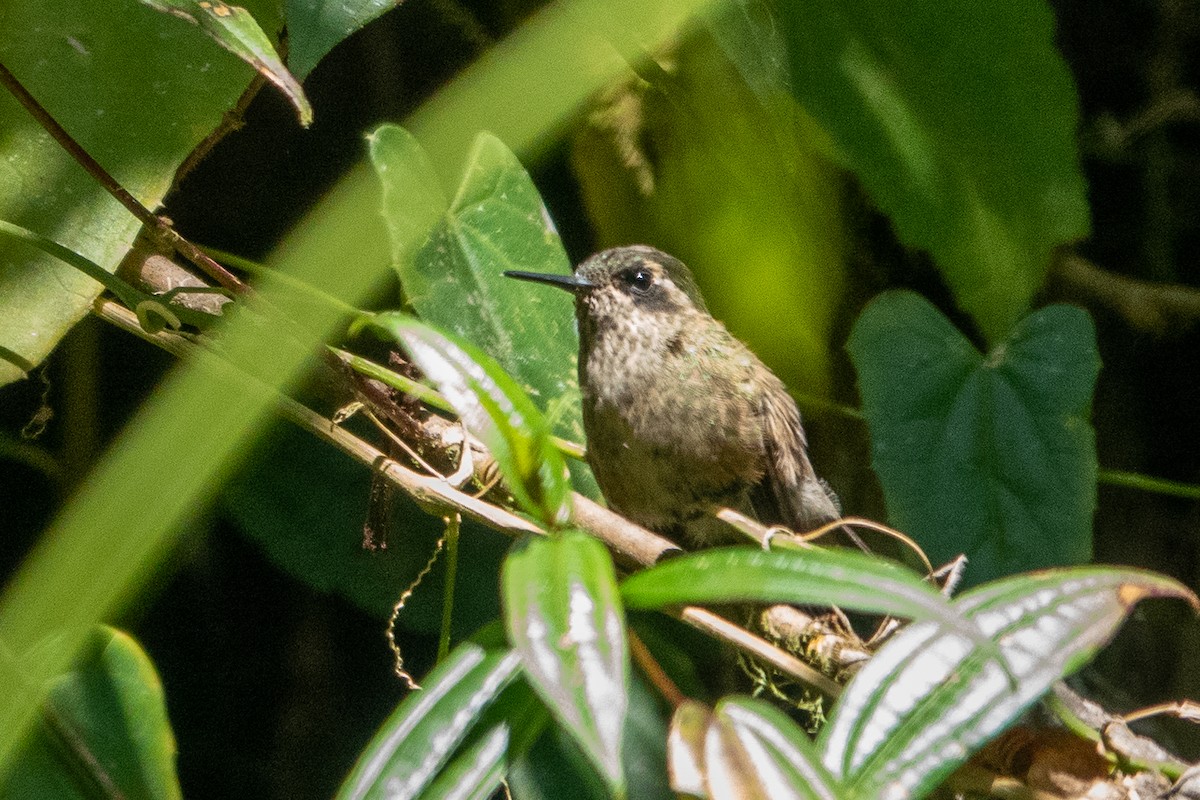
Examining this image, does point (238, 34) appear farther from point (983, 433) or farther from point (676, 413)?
point (983, 433)

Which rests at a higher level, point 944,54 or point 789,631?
point 944,54

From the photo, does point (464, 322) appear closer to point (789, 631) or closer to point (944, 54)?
point (789, 631)

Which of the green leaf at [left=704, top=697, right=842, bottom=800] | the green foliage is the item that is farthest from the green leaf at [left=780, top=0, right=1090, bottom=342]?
the green leaf at [left=704, top=697, right=842, bottom=800]

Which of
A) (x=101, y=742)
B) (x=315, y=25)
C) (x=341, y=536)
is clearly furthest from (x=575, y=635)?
(x=341, y=536)

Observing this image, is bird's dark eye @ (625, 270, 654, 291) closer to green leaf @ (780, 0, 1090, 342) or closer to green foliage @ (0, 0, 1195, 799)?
green foliage @ (0, 0, 1195, 799)

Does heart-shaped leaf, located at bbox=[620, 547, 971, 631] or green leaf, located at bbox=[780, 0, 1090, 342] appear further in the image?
green leaf, located at bbox=[780, 0, 1090, 342]

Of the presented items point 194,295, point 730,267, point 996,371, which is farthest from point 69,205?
point 996,371
